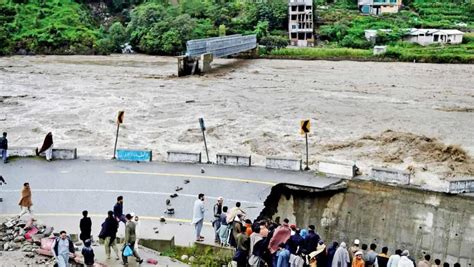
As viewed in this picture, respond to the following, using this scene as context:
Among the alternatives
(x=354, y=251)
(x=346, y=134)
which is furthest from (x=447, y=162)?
(x=354, y=251)

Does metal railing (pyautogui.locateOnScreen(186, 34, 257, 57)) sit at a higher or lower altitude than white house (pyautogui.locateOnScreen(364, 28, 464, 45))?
lower

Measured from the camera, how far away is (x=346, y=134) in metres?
36.3

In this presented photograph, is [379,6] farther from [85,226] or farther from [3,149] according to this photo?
[85,226]

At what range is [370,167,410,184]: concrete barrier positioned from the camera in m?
21.0

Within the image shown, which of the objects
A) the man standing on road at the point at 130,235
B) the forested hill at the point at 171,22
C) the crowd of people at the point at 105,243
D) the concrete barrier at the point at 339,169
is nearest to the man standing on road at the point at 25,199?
the crowd of people at the point at 105,243

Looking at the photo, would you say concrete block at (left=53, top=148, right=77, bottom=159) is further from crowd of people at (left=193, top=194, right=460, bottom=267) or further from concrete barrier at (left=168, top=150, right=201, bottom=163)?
crowd of people at (left=193, top=194, right=460, bottom=267)

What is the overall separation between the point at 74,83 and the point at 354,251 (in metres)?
44.0

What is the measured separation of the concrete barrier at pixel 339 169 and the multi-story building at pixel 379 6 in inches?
3015

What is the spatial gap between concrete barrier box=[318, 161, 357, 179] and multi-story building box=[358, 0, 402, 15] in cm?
7659

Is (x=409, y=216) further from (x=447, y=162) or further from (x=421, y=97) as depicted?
(x=421, y=97)

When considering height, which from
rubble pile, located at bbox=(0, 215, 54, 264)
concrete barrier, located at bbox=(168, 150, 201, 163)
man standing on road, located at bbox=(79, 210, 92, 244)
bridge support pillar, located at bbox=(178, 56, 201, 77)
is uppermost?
bridge support pillar, located at bbox=(178, 56, 201, 77)

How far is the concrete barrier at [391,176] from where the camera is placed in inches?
827

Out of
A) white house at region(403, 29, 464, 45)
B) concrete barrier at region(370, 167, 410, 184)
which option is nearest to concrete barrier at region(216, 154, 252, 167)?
concrete barrier at region(370, 167, 410, 184)

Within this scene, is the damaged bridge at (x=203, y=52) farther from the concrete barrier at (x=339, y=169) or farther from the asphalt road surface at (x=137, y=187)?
the concrete barrier at (x=339, y=169)
